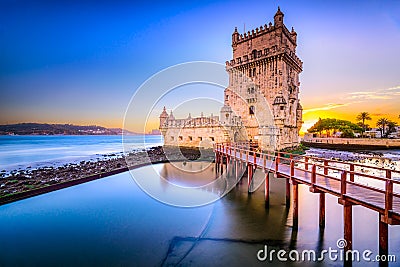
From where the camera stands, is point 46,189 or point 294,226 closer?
point 294,226

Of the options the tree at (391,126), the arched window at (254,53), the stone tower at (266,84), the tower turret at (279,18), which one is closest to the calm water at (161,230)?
the stone tower at (266,84)

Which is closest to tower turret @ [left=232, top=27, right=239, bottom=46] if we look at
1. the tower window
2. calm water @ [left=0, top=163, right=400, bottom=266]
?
the tower window

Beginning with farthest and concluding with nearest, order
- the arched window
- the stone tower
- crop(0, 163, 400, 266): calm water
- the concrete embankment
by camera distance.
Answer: the concrete embankment < the arched window < the stone tower < crop(0, 163, 400, 266): calm water

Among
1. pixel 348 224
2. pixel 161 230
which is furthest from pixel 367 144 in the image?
pixel 161 230

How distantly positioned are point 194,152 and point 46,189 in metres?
19.9

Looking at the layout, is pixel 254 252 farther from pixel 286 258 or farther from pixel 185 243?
pixel 185 243

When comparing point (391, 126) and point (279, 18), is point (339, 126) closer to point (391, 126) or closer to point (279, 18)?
point (391, 126)

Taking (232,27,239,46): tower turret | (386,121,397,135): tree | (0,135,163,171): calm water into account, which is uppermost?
(232,27,239,46): tower turret

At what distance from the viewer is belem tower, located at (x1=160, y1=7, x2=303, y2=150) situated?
2530 centimetres

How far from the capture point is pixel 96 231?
1017 centimetres

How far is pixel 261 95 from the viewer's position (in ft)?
87.8

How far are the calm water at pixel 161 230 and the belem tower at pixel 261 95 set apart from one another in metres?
12.4

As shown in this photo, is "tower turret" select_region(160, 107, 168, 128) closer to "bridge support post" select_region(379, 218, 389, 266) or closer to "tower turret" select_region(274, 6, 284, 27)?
"tower turret" select_region(274, 6, 284, 27)

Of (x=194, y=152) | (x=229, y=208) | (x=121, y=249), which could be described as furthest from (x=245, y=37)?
(x=121, y=249)
